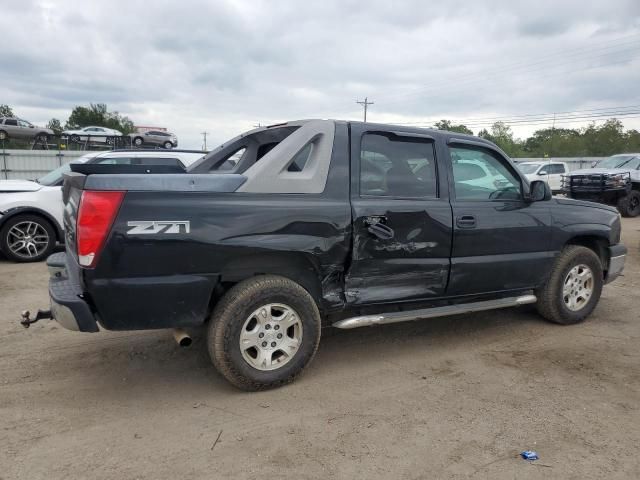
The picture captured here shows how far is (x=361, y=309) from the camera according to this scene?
3.99 m

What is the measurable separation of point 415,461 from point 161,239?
1.97 m

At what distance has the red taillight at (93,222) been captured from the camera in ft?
9.87

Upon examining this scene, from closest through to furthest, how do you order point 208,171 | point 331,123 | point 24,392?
point 24,392
point 331,123
point 208,171

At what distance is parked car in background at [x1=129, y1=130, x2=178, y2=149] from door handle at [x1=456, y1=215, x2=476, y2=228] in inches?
1205

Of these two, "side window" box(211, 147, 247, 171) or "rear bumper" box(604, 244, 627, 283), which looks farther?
"rear bumper" box(604, 244, 627, 283)

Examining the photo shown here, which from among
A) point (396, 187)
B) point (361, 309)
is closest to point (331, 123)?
point (396, 187)

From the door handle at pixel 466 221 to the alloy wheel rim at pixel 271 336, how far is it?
1.60 m

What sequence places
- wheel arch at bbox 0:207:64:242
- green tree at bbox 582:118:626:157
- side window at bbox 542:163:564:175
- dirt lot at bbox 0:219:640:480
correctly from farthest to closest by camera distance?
green tree at bbox 582:118:626:157
side window at bbox 542:163:564:175
wheel arch at bbox 0:207:64:242
dirt lot at bbox 0:219:640:480

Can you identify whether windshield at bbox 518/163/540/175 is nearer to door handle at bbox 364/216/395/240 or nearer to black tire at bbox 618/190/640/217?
black tire at bbox 618/190/640/217

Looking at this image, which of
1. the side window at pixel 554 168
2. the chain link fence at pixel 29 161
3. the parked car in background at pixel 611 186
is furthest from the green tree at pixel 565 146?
the chain link fence at pixel 29 161

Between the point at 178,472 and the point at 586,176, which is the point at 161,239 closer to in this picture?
the point at 178,472

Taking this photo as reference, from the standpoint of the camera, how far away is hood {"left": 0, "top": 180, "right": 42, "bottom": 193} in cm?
793

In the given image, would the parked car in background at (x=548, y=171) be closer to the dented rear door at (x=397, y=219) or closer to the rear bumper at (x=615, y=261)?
the rear bumper at (x=615, y=261)

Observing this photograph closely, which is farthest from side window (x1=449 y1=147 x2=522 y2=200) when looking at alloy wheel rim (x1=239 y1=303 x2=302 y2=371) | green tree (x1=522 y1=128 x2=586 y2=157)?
green tree (x1=522 y1=128 x2=586 y2=157)
